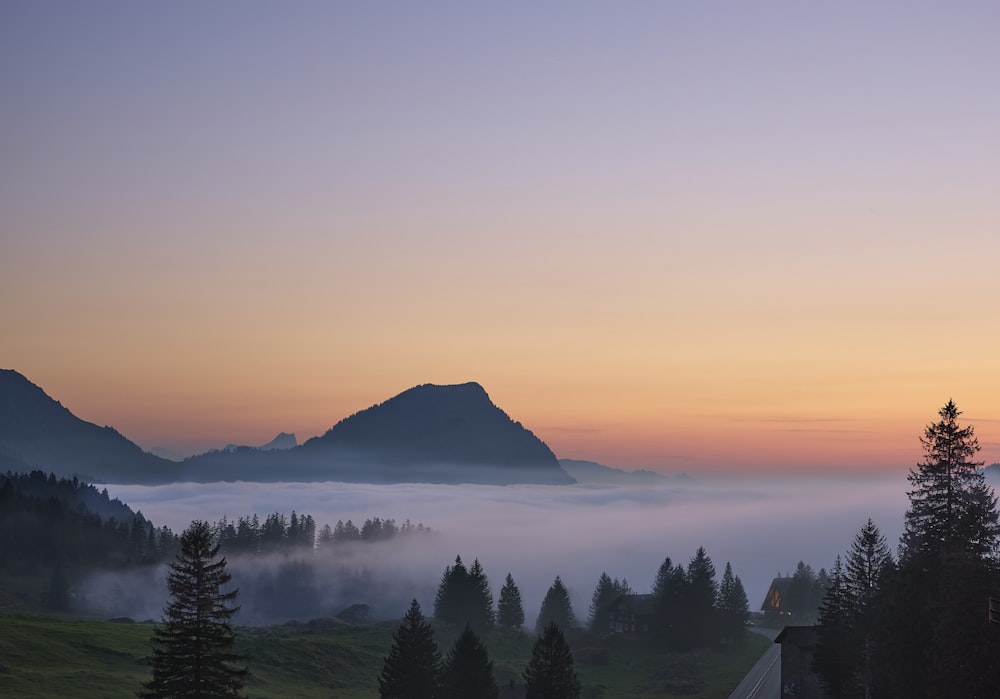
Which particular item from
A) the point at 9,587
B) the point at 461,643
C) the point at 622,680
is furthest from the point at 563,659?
the point at 9,587

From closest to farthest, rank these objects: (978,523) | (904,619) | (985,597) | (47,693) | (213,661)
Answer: (213,661), (985,597), (978,523), (904,619), (47,693)

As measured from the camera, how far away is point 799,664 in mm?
96562

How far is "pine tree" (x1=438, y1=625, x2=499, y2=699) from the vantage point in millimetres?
80938

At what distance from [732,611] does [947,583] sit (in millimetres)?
104536

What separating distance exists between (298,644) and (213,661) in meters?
89.3

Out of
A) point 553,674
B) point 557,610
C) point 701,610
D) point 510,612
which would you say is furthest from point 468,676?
point 557,610

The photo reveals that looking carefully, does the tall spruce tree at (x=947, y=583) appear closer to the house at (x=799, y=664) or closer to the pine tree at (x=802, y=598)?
the house at (x=799, y=664)

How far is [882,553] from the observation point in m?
82.6

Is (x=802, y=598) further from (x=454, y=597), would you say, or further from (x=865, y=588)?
(x=865, y=588)

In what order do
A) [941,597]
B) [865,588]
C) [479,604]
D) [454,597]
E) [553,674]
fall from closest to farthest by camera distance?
[941,597] → [553,674] → [865,588] → [479,604] → [454,597]

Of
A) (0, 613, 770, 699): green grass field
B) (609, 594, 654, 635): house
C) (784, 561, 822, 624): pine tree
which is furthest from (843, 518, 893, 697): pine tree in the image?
(784, 561, 822, 624): pine tree

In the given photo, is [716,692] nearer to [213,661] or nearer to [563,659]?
[563,659]

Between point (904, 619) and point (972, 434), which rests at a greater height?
point (972, 434)

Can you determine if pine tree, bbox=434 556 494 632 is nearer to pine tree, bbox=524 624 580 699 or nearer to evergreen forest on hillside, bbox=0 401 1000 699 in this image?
evergreen forest on hillside, bbox=0 401 1000 699
